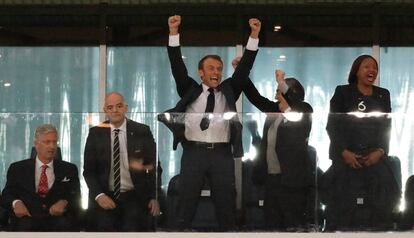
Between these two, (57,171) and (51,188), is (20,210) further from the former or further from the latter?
(57,171)

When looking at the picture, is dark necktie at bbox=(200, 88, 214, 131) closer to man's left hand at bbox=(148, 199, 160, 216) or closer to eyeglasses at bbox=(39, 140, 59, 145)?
man's left hand at bbox=(148, 199, 160, 216)

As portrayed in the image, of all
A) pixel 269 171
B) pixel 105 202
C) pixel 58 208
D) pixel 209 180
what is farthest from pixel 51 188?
pixel 269 171

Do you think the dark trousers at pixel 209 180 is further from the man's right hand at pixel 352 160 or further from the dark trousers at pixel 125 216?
the man's right hand at pixel 352 160

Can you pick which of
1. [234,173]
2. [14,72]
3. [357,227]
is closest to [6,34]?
[14,72]

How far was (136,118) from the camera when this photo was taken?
8.20 meters

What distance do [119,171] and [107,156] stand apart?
185mm

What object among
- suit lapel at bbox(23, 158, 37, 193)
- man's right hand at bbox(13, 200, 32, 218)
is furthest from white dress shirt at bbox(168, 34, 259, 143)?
man's right hand at bbox(13, 200, 32, 218)

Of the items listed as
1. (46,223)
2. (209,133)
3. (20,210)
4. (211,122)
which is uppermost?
(211,122)

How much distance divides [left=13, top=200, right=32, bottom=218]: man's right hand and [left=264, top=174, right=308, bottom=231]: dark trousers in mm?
2237

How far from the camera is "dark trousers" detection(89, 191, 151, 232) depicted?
8094 millimetres

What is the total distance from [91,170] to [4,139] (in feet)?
3.18

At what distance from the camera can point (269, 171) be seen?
8.04m

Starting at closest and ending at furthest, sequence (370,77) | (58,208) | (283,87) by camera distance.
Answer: (58,208)
(370,77)
(283,87)

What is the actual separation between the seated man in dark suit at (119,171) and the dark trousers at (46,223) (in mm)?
248
